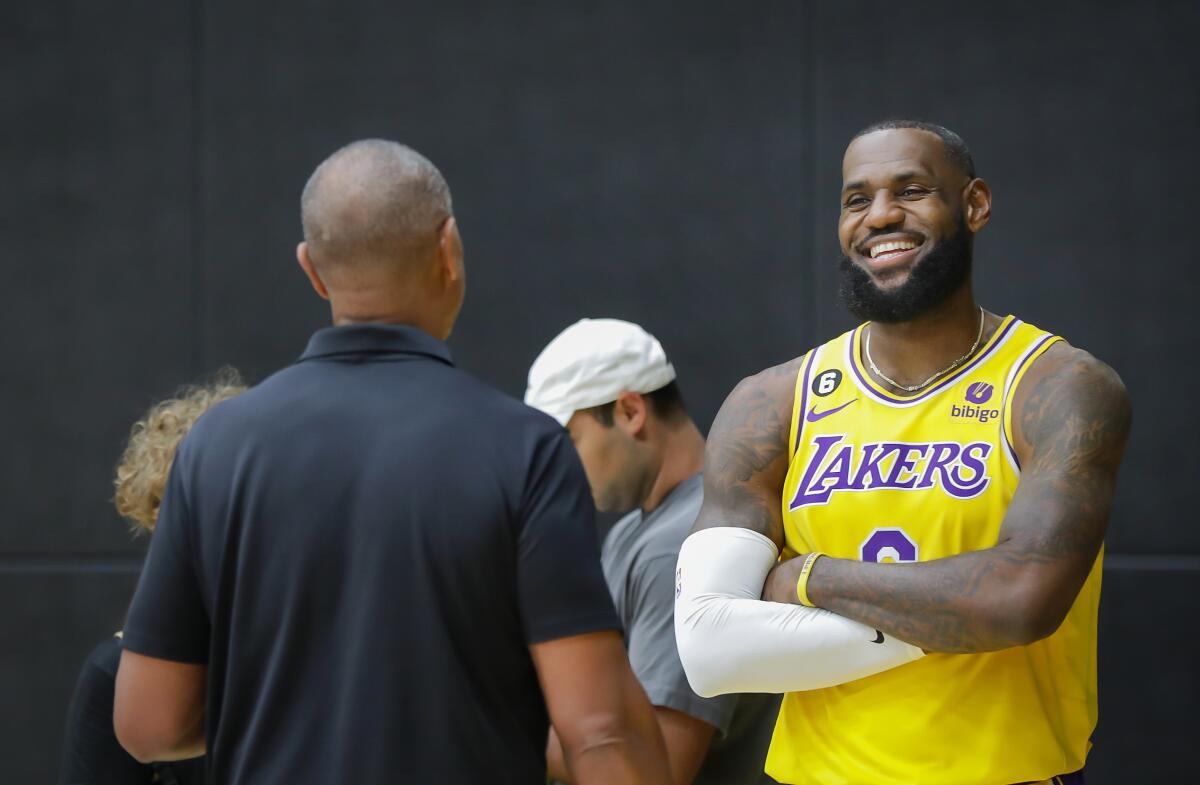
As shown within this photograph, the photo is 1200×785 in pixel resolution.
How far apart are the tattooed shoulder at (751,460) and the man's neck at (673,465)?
1.83 ft

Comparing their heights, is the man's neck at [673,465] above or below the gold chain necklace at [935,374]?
below

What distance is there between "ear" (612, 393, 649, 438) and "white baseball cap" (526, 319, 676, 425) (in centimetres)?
2

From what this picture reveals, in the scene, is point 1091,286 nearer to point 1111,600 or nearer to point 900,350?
point 1111,600

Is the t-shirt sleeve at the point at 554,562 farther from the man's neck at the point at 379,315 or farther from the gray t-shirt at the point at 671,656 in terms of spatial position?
the gray t-shirt at the point at 671,656

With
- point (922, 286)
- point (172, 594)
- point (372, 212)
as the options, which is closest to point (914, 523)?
point (922, 286)

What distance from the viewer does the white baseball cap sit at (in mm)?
2719

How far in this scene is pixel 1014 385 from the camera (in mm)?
1964

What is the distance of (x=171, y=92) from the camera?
3.78 m

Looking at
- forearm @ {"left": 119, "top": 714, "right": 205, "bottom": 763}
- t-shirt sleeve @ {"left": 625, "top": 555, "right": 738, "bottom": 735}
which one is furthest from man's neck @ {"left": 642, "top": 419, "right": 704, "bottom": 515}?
forearm @ {"left": 119, "top": 714, "right": 205, "bottom": 763}

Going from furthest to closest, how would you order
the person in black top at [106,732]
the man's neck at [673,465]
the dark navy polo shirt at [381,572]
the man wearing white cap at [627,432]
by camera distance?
the man's neck at [673,465] < the man wearing white cap at [627,432] < the person in black top at [106,732] < the dark navy polo shirt at [381,572]

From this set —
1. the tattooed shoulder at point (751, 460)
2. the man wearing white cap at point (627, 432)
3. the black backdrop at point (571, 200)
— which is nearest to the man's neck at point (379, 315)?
the tattooed shoulder at point (751, 460)

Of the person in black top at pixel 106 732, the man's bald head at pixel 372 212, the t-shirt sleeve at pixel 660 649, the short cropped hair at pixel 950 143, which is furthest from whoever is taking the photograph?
the t-shirt sleeve at pixel 660 649

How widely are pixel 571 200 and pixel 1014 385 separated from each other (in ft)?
6.34

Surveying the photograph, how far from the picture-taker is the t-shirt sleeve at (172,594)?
158cm
